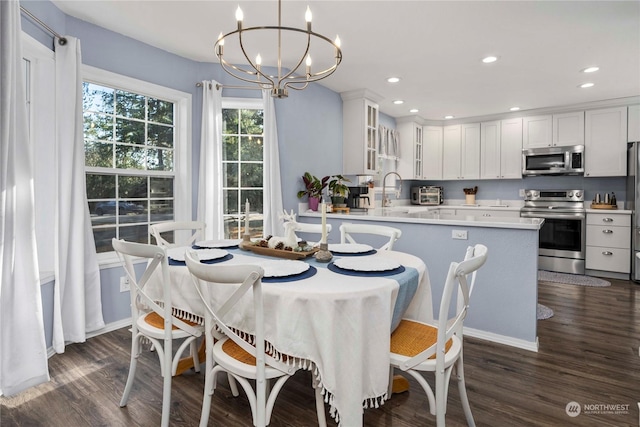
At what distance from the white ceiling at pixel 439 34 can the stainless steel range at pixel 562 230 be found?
65.0 inches

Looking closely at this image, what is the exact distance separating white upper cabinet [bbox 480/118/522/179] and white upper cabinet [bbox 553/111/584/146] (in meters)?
0.49

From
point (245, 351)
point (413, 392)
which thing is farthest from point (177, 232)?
point (413, 392)

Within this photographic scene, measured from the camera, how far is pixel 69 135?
2.61 metres

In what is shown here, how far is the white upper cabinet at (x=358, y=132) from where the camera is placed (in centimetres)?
457

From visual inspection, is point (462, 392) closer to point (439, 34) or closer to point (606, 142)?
point (439, 34)

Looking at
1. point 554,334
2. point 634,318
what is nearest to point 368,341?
point 554,334

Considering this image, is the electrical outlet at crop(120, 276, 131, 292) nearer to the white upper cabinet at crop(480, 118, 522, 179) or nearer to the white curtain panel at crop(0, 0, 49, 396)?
A: the white curtain panel at crop(0, 0, 49, 396)

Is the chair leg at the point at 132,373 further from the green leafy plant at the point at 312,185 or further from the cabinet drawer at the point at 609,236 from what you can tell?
the cabinet drawer at the point at 609,236

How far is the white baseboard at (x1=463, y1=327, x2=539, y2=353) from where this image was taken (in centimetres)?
265

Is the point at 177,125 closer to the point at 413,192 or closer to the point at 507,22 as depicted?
the point at 507,22

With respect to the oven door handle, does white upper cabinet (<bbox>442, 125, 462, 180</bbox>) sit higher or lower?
higher

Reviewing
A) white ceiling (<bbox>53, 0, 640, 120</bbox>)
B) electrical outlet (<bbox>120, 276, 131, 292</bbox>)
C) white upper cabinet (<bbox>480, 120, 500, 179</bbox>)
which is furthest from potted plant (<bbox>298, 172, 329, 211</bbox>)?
white upper cabinet (<bbox>480, 120, 500, 179</bbox>)

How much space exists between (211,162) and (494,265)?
8.85 ft

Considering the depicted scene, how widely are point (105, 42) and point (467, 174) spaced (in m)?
5.41
